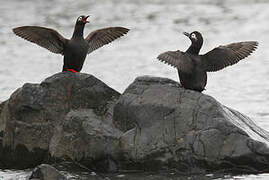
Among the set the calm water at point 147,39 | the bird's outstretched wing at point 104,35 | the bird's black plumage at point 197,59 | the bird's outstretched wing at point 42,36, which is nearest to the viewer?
the bird's black plumage at point 197,59

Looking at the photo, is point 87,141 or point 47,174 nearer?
point 47,174

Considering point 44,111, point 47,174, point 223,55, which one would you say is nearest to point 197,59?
point 223,55

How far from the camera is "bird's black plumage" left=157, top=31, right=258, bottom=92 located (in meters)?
10.9

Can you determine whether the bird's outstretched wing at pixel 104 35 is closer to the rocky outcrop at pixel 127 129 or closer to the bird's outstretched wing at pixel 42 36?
the bird's outstretched wing at pixel 42 36

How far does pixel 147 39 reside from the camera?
24.3 metres

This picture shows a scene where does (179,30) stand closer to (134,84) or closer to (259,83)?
(259,83)

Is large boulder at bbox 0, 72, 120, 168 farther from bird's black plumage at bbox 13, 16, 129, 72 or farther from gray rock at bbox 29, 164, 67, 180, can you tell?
gray rock at bbox 29, 164, 67, 180

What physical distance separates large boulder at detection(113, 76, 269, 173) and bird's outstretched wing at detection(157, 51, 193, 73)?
0.34 metres

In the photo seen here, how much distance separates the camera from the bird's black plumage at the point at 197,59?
10.9 m

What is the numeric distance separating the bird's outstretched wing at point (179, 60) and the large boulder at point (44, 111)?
1.23m

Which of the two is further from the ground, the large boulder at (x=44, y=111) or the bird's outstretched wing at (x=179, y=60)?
the bird's outstretched wing at (x=179, y=60)

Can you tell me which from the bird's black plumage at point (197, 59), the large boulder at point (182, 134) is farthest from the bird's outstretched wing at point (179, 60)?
the large boulder at point (182, 134)

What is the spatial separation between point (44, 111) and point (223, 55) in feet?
9.87

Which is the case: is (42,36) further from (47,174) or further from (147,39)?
(147,39)
